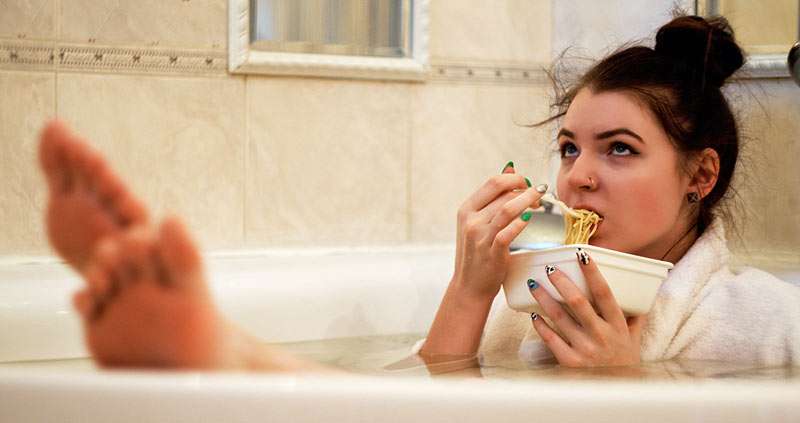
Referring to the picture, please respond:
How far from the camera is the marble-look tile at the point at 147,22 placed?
1.80 metres

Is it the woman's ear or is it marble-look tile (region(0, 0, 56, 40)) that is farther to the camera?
marble-look tile (region(0, 0, 56, 40))

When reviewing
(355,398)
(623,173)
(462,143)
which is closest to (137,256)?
(355,398)

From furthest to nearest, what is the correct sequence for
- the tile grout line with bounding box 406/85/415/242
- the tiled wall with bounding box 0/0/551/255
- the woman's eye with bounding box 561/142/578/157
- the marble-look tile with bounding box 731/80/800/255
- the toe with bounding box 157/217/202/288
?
the tile grout line with bounding box 406/85/415/242 < the tiled wall with bounding box 0/0/551/255 < the marble-look tile with bounding box 731/80/800/255 < the woman's eye with bounding box 561/142/578/157 < the toe with bounding box 157/217/202/288

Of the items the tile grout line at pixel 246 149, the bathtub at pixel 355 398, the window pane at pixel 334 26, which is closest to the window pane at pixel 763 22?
the window pane at pixel 334 26

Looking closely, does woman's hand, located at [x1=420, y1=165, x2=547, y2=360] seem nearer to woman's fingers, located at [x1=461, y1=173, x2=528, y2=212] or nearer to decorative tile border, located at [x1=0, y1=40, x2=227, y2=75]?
woman's fingers, located at [x1=461, y1=173, x2=528, y2=212]

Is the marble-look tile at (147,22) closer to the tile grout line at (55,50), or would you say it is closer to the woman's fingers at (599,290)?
the tile grout line at (55,50)

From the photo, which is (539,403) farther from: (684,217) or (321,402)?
(684,217)

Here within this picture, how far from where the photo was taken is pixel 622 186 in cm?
125

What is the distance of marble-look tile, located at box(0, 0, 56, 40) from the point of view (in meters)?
1.75

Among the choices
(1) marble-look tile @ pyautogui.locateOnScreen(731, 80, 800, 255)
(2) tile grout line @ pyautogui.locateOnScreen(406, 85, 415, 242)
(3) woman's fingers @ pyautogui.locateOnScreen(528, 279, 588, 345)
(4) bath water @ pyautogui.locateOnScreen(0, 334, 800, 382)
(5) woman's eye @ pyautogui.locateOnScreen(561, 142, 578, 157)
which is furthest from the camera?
(2) tile grout line @ pyautogui.locateOnScreen(406, 85, 415, 242)

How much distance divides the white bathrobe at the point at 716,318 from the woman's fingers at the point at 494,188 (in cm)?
20

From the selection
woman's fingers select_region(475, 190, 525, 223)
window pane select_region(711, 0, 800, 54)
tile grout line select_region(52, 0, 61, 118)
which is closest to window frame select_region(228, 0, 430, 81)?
tile grout line select_region(52, 0, 61, 118)

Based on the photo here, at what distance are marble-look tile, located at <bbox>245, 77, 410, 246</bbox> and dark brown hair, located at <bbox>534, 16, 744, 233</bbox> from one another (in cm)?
77

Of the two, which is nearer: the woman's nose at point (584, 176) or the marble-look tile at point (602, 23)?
the woman's nose at point (584, 176)
